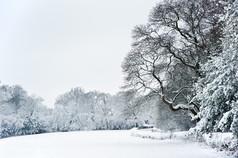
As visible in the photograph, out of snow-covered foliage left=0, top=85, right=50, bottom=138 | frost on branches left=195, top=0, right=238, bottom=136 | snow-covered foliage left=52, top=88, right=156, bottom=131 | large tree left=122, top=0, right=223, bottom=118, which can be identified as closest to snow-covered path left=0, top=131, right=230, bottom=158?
frost on branches left=195, top=0, right=238, bottom=136

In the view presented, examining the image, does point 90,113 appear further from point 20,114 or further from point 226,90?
point 226,90

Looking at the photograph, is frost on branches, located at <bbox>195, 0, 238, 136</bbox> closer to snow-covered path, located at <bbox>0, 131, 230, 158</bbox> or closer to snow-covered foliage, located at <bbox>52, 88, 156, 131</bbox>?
snow-covered path, located at <bbox>0, 131, 230, 158</bbox>

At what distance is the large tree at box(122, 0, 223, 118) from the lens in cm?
1463

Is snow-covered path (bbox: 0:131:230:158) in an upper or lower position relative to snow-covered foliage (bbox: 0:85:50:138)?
lower

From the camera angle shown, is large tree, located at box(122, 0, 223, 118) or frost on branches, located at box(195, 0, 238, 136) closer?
frost on branches, located at box(195, 0, 238, 136)

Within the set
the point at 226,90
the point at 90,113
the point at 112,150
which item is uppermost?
the point at 226,90

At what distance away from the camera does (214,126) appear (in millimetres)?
7781

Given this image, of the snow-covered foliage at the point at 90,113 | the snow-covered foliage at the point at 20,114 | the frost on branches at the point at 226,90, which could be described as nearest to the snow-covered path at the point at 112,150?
the frost on branches at the point at 226,90

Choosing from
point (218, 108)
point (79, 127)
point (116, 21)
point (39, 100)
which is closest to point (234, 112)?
point (218, 108)

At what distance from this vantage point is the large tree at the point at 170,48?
48.0 feet

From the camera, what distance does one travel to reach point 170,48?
16.1 metres

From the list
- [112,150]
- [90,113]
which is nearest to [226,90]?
[112,150]

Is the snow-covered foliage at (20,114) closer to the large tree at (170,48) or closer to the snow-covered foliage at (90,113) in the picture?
the snow-covered foliage at (90,113)

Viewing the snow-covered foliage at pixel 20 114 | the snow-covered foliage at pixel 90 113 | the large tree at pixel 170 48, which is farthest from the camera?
the snow-covered foliage at pixel 90 113
